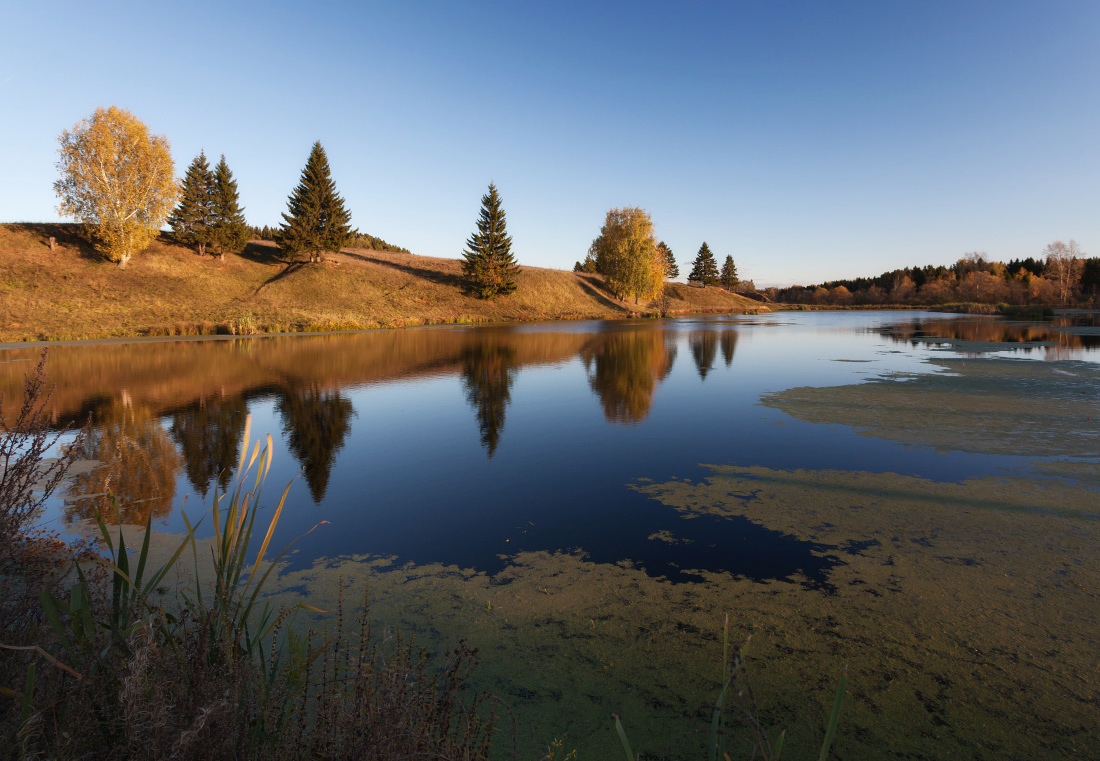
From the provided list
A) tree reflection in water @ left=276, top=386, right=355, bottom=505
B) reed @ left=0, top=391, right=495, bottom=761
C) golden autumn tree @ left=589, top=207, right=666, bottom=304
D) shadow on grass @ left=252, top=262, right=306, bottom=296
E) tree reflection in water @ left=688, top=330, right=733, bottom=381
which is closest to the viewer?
reed @ left=0, top=391, right=495, bottom=761

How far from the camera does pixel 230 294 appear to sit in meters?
46.8

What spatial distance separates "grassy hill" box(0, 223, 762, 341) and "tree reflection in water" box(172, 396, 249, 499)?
24.4 metres

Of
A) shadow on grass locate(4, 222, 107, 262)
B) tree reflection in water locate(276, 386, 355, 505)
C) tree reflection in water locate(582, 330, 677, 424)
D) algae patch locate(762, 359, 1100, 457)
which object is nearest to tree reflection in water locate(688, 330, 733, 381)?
tree reflection in water locate(582, 330, 677, 424)

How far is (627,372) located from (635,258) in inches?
2101

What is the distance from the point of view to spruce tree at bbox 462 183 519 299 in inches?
2388

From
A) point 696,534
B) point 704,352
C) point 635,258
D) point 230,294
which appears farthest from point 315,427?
point 635,258

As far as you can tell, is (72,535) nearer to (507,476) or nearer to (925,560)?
(507,476)

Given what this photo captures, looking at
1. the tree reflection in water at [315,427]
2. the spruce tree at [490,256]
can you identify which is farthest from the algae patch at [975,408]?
the spruce tree at [490,256]

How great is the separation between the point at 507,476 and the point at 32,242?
61.8 metres

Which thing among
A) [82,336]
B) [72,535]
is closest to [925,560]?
[72,535]

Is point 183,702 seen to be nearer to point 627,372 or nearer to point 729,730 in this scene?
point 729,730

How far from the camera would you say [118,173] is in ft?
147

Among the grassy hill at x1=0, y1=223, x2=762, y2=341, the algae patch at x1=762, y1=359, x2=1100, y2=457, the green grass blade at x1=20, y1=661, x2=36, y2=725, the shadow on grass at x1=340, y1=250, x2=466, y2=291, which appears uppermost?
the shadow on grass at x1=340, y1=250, x2=466, y2=291

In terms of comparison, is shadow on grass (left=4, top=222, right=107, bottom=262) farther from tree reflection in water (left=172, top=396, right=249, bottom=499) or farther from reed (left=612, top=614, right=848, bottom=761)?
reed (left=612, top=614, right=848, bottom=761)
